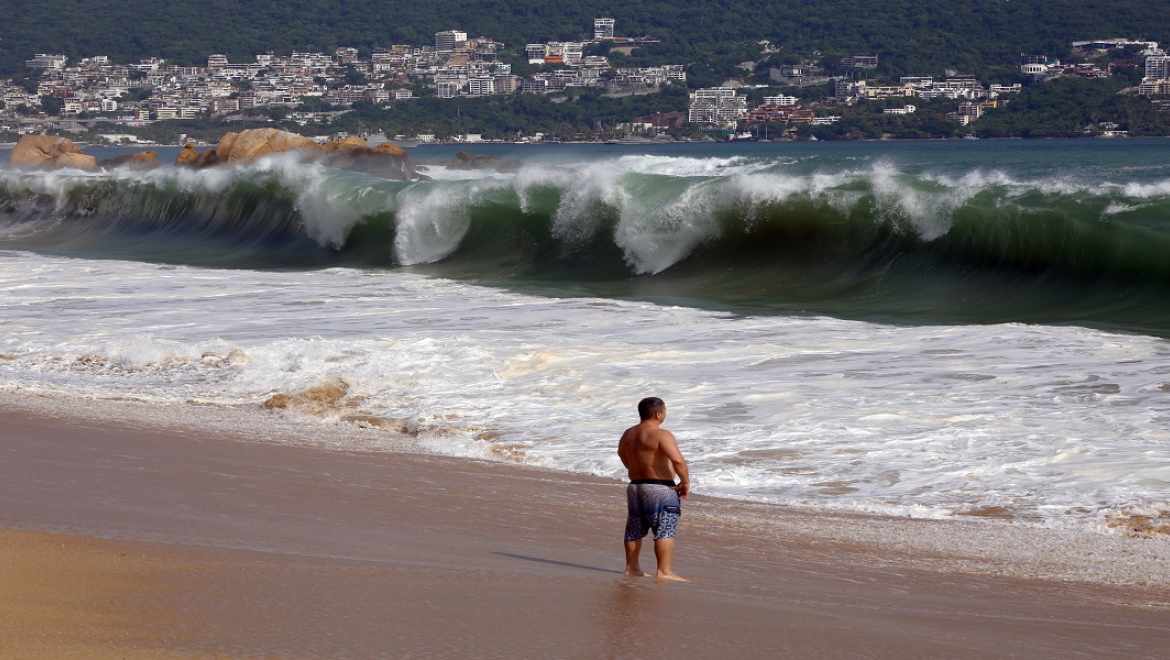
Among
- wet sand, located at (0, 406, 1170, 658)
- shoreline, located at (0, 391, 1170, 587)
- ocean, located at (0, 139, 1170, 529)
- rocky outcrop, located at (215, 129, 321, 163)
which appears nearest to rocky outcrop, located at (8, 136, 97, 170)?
rocky outcrop, located at (215, 129, 321, 163)

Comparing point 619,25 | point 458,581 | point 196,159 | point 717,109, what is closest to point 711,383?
point 458,581

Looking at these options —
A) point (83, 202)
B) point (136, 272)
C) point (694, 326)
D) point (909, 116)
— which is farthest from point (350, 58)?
point (694, 326)

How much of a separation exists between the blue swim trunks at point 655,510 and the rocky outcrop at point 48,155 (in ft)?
148

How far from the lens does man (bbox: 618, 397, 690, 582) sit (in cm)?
614

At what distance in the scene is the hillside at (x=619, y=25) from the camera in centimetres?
10100

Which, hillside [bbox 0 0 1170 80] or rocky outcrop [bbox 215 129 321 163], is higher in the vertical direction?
hillside [bbox 0 0 1170 80]

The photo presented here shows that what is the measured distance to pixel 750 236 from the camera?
Result: 21125mm

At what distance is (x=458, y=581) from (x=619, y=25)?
12485cm

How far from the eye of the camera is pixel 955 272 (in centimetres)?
1827

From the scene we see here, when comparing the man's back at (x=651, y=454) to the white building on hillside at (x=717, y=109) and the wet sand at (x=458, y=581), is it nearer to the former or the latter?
the wet sand at (x=458, y=581)

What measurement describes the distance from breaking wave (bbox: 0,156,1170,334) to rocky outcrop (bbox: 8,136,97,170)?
2041 centimetres

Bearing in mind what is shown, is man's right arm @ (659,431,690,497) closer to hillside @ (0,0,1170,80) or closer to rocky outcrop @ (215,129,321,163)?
rocky outcrop @ (215,129,321,163)

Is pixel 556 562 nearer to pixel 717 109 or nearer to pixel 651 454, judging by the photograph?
pixel 651 454

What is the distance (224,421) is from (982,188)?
1237 cm
